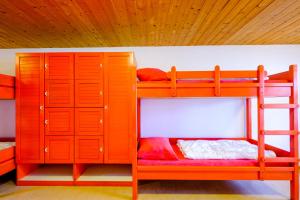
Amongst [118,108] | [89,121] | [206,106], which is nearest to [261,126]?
[206,106]

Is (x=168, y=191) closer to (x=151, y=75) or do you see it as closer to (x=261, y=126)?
(x=261, y=126)

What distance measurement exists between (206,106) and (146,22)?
189 centimetres

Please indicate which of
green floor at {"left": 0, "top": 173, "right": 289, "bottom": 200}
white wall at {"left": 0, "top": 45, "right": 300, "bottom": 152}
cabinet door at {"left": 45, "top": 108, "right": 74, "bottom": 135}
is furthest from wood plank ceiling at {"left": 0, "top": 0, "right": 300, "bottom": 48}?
green floor at {"left": 0, "top": 173, "right": 289, "bottom": 200}

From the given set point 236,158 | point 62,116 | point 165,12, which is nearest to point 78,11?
point 165,12

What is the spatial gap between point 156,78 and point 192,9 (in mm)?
915

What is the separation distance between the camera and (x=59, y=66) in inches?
121

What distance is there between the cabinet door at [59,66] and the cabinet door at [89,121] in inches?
22.2

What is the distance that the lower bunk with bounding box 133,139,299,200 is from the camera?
241 cm

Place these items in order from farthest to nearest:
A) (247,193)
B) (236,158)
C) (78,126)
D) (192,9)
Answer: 1. (78,126)
2. (247,193)
3. (236,158)
4. (192,9)

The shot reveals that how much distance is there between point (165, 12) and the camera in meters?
2.44

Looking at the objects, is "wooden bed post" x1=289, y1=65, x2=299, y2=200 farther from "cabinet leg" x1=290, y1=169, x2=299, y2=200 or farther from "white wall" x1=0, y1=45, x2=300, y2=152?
"white wall" x1=0, y1=45, x2=300, y2=152

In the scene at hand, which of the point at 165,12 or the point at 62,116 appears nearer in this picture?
the point at 165,12

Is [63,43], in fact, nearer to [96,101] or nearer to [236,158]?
[96,101]

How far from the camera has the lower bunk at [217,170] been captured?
2.41m
